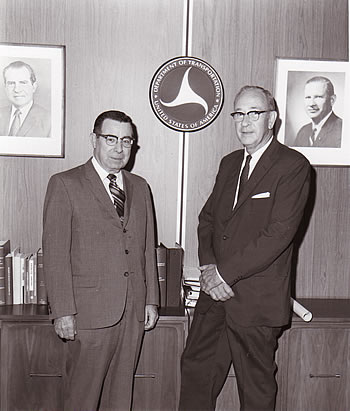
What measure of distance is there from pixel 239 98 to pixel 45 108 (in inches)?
49.5

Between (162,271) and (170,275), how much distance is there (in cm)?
5

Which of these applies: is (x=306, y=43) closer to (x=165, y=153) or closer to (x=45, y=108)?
(x=165, y=153)

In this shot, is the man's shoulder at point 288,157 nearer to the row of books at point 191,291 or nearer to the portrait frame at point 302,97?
the portrait frame at point 302,97

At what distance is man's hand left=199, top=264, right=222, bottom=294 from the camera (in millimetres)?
3137

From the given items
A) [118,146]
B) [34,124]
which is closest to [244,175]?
[118,146]

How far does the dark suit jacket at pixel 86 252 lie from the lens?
302cm

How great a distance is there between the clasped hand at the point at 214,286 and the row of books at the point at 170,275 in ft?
1.47

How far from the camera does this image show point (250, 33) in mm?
3885

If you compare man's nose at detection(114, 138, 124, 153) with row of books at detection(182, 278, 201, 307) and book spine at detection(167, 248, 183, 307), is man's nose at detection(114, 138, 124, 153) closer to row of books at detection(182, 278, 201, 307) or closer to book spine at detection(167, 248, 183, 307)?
book spine at detection(167, 248, 183, 307)

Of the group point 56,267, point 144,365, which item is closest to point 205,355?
point 144,365

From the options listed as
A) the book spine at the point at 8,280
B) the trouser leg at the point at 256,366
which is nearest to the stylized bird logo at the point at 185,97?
the book spine at the point at 8,280

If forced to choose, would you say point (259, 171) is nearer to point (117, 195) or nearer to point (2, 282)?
point (117, 195)

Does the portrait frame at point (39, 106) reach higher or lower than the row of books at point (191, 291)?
higher

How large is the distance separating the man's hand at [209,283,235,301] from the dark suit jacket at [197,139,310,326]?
2cm
